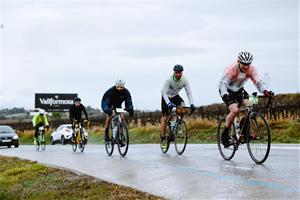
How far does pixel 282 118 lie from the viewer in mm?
23875

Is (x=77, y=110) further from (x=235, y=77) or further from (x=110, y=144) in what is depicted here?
(x=235, y=77)

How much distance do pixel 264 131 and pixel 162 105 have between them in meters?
3.92

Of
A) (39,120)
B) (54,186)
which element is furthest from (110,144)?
(39,120)

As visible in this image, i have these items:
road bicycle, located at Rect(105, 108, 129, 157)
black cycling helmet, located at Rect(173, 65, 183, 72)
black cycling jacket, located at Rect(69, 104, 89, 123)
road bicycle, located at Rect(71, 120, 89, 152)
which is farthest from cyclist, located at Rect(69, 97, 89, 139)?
black cycling helmet, located at Rect(173, 65, 183, 72)

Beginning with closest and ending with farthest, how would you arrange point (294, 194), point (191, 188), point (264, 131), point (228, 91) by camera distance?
point (294, 194) → point (191, 188) → point (264, 131) → point (228, 91)

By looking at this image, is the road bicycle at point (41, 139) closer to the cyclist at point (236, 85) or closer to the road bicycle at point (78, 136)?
the road bicycle at point (78, 136)

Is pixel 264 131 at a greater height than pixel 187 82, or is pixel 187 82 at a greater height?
pixel 187 82

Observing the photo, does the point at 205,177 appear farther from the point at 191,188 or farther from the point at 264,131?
the point at 264,131

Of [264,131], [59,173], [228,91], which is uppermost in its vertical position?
[228,91]

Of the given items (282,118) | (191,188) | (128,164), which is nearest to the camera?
(191,188)

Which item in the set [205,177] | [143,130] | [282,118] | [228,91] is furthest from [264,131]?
[143,130]

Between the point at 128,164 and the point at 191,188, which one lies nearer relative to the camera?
the point at 191,188

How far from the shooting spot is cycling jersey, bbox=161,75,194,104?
12.8m

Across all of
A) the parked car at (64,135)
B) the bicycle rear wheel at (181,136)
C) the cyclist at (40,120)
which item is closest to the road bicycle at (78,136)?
the cyclist at (40,120)
